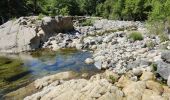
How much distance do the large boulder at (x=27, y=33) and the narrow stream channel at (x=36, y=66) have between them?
3192 millimetres

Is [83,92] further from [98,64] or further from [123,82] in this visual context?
[98,64]

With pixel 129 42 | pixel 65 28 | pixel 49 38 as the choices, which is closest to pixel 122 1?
pixel 65 28

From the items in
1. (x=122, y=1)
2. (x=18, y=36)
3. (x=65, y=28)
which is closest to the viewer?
(x=18, y=36)

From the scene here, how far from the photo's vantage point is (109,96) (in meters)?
18.5

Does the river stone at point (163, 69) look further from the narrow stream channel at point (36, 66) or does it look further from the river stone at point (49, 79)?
the river stone at point (49, 79)

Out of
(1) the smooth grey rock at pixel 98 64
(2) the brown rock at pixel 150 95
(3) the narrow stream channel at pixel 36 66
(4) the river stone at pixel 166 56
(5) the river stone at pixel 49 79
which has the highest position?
(4) the river stone at pixel 166 56

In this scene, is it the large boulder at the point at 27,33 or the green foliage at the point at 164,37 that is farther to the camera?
the large boulder at the point at 27,33

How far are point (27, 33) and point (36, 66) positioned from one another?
45.3ft

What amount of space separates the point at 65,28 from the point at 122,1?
4239 cm

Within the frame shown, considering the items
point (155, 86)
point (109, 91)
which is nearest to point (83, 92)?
point (109, 91)

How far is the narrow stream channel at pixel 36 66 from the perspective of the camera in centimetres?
2747

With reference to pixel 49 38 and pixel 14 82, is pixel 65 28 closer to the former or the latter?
pixel 49 38

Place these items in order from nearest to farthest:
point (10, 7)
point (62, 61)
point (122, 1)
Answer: point (62, 61), point (10, 7), point (122, 1)

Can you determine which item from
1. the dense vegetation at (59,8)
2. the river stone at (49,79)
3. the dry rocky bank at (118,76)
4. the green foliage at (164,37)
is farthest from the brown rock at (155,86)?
the dense vegetation at (59,8)
